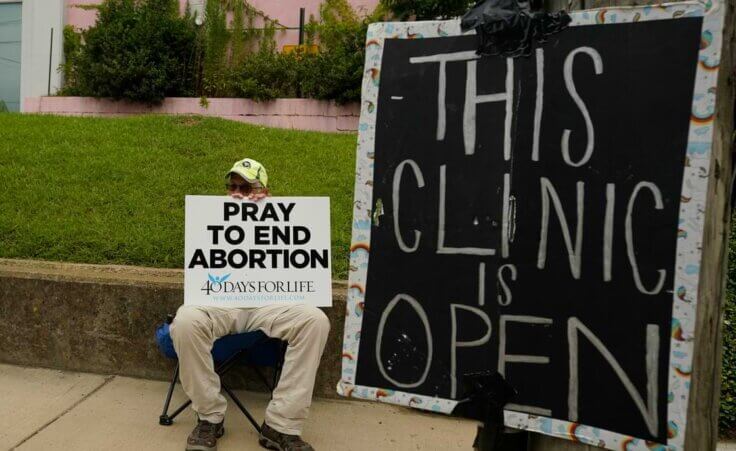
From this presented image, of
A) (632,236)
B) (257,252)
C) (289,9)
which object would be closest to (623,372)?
(632,236)

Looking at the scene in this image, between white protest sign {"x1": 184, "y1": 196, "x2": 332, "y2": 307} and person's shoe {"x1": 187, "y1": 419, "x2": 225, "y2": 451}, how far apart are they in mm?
628

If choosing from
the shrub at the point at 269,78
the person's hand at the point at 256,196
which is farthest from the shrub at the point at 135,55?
the person's hand at the point at 256,196

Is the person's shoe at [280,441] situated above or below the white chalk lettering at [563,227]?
below

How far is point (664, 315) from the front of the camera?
1.64m

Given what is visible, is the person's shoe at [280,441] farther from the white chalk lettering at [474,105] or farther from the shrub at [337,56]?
the shrub at [337,56]

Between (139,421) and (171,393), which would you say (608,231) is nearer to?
(171,393)

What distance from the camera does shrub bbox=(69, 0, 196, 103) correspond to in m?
10.9

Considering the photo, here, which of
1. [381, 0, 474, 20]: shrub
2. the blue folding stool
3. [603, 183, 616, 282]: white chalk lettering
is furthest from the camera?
[381, 0, 474, 20]: shrub

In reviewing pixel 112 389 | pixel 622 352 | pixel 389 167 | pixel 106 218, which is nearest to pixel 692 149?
pixel 622 352

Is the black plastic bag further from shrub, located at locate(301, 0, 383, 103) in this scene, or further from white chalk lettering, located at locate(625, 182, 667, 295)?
shrub, located at locate(301, 0, 383, 103)

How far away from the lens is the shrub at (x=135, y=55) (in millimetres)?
10906

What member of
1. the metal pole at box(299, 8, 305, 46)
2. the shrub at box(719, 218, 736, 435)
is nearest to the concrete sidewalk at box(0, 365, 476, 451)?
the shrub at box(719, 218, 736, 435)

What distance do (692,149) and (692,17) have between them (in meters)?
0.32

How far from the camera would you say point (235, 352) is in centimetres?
359
